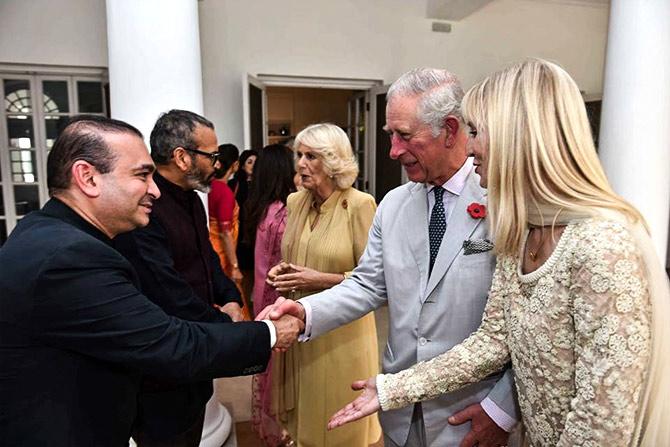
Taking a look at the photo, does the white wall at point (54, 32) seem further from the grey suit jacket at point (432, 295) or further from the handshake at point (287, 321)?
the grey suit jacket at point (432, 295)

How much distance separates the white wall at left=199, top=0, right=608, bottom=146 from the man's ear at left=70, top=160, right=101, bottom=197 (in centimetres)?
413

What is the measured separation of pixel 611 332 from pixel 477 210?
21.3 inches

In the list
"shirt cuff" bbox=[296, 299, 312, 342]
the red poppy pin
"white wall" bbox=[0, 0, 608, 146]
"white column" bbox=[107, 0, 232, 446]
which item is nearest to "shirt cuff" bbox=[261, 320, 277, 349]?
"shirt cuff" bbox=[296, 299, 312, 342]

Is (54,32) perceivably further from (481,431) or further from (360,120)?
(481,431)

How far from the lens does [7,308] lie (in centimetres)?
98

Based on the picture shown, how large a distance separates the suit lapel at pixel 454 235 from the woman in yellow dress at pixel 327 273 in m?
0.80

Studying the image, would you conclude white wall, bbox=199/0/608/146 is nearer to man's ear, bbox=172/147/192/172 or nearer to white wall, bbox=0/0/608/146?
white wall, bbox=0/0/608/146

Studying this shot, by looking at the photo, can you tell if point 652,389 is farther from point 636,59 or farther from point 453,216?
point 636,59

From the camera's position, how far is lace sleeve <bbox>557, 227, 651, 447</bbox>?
81 centimetres

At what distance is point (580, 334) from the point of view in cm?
88

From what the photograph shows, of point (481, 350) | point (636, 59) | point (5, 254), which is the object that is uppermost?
point (636, 59)

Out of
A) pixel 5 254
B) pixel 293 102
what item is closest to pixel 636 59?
pixel 5 254

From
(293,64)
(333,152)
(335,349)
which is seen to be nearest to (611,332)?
(335,349)

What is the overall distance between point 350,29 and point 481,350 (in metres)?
4.84
